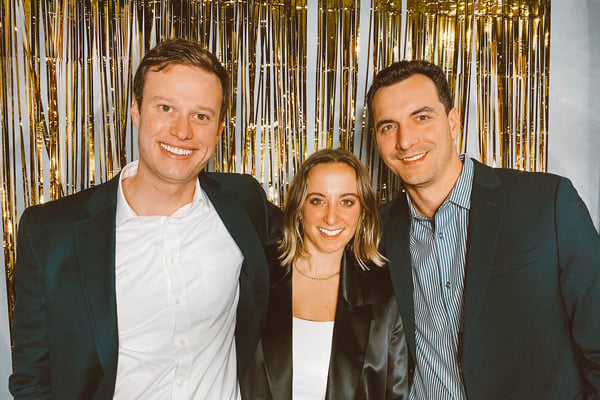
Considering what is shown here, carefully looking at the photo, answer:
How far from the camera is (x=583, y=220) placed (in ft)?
4.27

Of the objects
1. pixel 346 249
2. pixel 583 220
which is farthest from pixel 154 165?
pixel 583 220

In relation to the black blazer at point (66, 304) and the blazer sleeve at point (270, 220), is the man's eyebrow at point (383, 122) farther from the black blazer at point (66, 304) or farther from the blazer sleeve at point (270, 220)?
the black blazer at point (66, 304)

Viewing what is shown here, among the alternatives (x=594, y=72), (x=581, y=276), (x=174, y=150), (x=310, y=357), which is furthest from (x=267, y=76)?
(x=594, y=72)

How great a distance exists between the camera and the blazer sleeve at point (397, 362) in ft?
5.23

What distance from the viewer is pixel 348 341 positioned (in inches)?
62.4

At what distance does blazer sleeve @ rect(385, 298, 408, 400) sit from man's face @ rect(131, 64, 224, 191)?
3.25 feet

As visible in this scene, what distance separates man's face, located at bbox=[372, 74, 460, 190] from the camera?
151 centimetres

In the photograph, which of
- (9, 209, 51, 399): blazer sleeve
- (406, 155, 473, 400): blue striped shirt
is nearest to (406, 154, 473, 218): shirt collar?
(406, 155, 473, 400): blue striped shirt

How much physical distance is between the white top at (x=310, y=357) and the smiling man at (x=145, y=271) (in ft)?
0.88

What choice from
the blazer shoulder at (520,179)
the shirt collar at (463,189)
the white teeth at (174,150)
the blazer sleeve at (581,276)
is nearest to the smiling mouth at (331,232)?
the shirt collar at (463,189)

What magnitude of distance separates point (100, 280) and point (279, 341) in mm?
695

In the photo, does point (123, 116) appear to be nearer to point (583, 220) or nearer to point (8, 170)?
point (8, 170)

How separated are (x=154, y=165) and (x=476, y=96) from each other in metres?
1.64

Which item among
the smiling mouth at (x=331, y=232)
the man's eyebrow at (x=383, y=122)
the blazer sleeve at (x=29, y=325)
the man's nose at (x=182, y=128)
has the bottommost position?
the blazer sleeve at (x=29, y=325)
